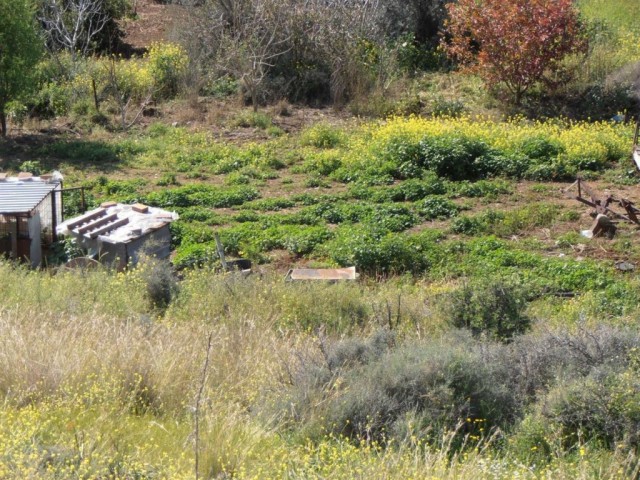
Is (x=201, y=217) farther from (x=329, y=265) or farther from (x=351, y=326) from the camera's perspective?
(x=351, y=326)

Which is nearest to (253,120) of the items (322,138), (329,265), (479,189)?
(322,138)

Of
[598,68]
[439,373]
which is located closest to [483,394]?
[439,373]

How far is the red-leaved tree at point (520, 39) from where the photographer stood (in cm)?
1867

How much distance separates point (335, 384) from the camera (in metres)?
5.75

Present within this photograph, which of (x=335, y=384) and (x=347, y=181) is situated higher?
(x=335, y=384)

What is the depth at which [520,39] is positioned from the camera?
1877 centimetres

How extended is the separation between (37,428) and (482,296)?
14.4ft

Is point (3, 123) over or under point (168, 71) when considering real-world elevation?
under

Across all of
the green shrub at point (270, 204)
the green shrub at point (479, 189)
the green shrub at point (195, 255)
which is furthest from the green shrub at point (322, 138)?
the green shrub at point (195, 255)

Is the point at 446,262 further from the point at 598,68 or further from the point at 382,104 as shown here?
the point at 598,68

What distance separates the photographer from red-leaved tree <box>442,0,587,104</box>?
18672 millimetres

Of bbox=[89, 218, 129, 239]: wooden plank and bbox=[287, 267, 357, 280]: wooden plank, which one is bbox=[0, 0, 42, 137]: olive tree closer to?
bbox=[89, 218, 129, 239]: wooden plank

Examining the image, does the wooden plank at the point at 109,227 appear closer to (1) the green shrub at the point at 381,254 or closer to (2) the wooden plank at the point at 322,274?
(2) the wooden plank at the point at 322,274

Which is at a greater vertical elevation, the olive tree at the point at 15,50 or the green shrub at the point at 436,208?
the olive tree at the point at 15,50
